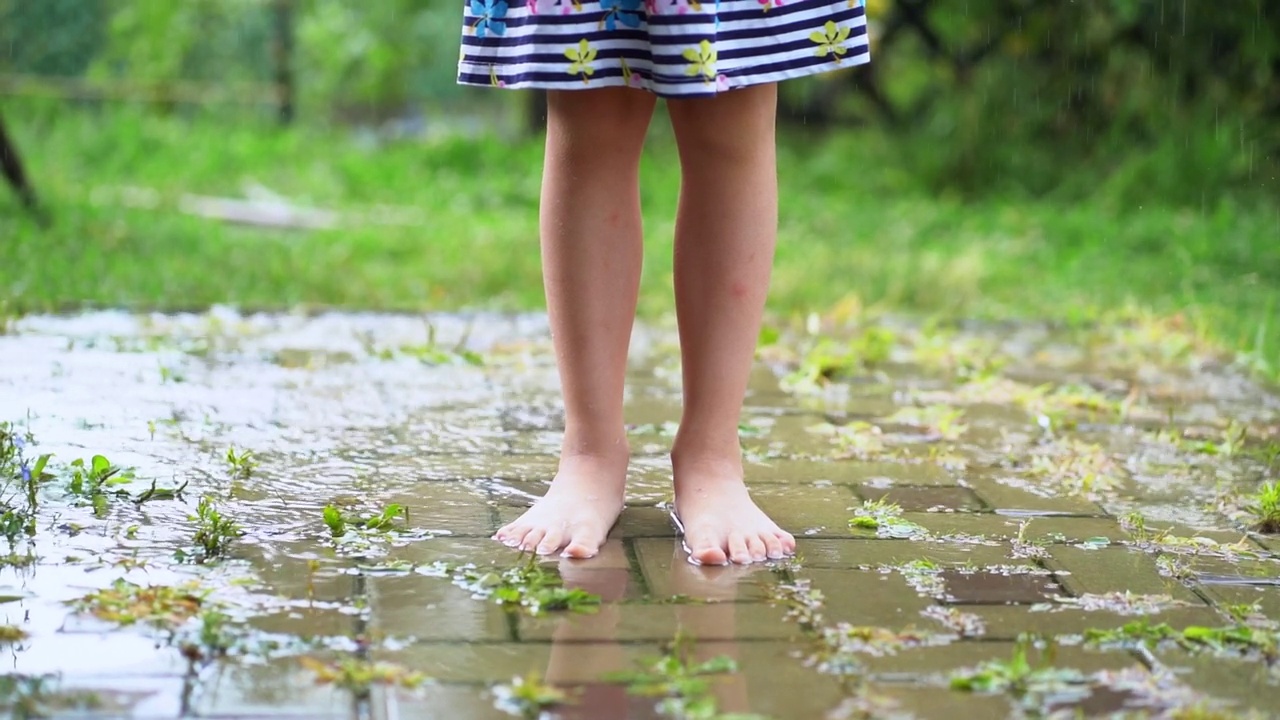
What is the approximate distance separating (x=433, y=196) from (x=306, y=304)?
10.2 ft

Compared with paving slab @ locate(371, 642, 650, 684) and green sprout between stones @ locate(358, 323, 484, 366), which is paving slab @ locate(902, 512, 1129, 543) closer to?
paving slab @ locate(371, 642, 650, 684)

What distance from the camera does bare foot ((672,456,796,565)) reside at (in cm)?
173

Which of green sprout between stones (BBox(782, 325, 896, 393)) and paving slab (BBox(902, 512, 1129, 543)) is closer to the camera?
paving slab (BBox(902, 512, 1129, 543))

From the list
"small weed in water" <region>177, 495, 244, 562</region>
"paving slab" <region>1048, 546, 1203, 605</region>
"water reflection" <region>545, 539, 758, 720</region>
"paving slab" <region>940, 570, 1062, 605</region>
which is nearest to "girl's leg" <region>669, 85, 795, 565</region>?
"water reflection" <region>545, 539, 758, 720</region>

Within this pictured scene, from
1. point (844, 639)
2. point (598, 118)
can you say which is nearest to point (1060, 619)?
point (844, 639)

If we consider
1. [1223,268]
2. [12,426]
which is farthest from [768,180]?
[1223,268]

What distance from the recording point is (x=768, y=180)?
1853 millimetres

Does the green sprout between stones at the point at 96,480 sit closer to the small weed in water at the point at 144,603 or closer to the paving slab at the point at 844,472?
the small weed in water at the point at 144,603

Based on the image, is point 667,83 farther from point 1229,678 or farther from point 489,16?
point 1229,678

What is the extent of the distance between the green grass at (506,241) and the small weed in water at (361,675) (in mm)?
2096

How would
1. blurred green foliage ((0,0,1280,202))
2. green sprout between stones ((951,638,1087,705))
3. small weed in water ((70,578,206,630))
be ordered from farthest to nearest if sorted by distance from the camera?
blurred green foliage ((0,0,1280,202))
small weed in water ((70,578,206,630))
green sprout between stones ((951,638,1087,705))

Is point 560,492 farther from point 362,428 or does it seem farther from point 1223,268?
point 1223,268

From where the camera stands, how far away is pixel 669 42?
1.66 meters

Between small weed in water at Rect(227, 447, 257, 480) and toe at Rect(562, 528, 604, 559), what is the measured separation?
0.54m
